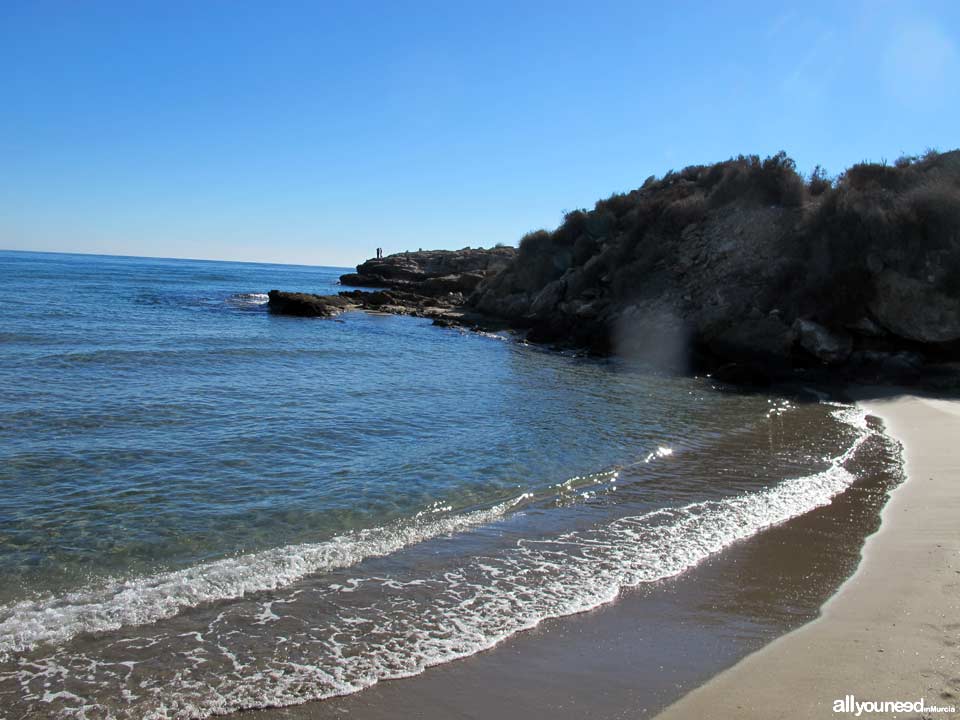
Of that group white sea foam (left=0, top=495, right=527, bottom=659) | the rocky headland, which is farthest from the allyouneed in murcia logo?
the rocky headland

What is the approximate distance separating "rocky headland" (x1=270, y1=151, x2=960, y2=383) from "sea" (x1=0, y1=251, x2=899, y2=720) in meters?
5.05

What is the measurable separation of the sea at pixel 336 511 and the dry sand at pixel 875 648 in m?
0.51

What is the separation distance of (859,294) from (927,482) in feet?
45.5

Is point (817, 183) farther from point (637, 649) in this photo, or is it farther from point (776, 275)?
point (637, 649)

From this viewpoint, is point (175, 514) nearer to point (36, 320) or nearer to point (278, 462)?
point (278, 462)

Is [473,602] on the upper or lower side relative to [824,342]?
lower

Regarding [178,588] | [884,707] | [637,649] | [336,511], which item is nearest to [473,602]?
[637,649]

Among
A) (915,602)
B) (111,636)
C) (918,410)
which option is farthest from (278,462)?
(918,410)

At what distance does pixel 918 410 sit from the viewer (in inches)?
599

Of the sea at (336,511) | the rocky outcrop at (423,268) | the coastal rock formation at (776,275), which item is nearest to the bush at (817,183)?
the coastal rock formation at (776,275)

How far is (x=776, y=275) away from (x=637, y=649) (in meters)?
22.5

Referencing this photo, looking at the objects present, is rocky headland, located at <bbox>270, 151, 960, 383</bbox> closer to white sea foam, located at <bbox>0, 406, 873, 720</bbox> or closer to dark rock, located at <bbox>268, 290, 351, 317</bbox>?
dark rock, located at <bbox>268, 290, 351, 317</bbox>

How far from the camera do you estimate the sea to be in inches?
195

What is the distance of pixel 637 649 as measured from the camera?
16.6ft
